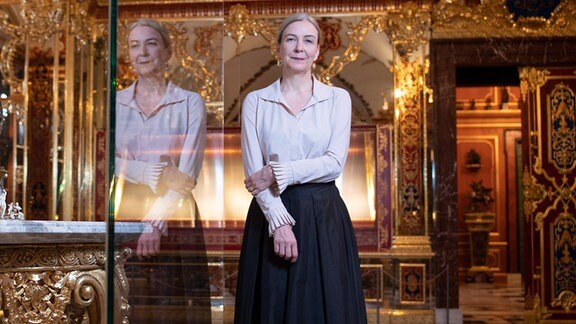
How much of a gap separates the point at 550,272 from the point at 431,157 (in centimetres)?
125

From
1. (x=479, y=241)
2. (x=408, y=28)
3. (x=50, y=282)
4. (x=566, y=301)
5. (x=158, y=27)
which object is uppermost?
(x=408, y=28)

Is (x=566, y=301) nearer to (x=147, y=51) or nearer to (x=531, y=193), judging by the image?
(x=531, y=193)

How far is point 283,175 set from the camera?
230cm

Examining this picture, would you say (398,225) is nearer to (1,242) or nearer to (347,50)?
(347,50)

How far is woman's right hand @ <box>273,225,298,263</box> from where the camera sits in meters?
2.27

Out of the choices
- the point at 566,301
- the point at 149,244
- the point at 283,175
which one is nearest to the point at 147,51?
the point at 149,244

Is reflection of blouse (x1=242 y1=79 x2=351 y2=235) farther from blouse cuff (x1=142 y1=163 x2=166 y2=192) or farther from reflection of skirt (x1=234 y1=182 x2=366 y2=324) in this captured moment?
blouse cuff (x1=142 y1=163 x2=166 y2=192)

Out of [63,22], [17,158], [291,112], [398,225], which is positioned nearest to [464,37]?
[398,225]

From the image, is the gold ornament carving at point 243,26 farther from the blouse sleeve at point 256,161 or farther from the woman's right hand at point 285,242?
the woman's right hand at point 285,242

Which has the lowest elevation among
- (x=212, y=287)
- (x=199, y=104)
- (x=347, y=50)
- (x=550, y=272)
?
(x=550, y=272)

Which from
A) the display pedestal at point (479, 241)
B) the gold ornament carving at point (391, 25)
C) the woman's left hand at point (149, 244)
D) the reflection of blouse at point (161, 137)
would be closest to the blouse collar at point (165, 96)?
the reflection of blouse at point (161, 137)

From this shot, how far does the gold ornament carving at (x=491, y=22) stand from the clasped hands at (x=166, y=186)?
489 centimetres

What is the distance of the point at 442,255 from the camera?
6.33 meters

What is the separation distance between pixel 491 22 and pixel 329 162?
446 cm
